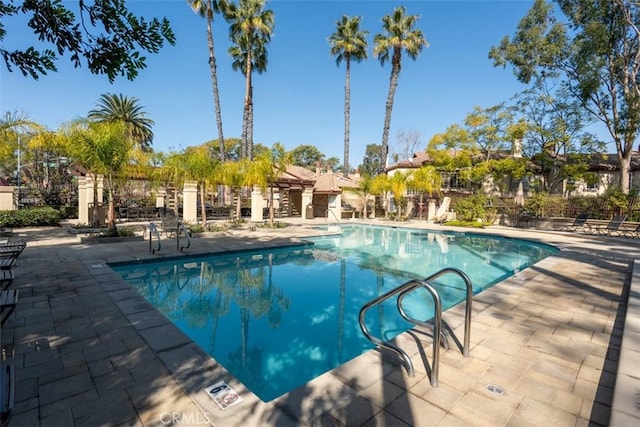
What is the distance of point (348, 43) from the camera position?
95.1 ft

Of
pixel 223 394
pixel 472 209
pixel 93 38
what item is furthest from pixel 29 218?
pixel 472 209

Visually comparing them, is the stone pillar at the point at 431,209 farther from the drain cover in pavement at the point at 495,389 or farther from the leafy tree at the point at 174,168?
the drain cover in pavement at the point at 495,389

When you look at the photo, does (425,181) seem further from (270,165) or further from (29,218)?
(29,218)

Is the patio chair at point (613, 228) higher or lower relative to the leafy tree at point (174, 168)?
lower

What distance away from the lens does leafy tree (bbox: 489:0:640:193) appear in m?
20.0

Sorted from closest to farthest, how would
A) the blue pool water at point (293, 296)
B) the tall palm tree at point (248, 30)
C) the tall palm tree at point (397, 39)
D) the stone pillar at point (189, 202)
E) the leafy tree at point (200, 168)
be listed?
the blue pool water at point (293, 296)
the leafy tree at point (200, 168)
the stone pillar at point (189, 202)
the tall palm tree at point (248, 30)
the tall palm tree at point (397, 39)

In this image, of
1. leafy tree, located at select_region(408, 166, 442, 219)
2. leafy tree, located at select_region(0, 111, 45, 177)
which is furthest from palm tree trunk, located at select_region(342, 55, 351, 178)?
leafy tree, located at select_region(0, 111, 45, 177)

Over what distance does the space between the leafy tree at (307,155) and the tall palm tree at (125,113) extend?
31105mm

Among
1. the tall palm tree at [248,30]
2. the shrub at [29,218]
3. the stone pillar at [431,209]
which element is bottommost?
the shrub at [29,218]

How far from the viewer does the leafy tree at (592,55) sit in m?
20.0

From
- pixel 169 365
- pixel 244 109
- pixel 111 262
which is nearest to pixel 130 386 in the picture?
pixel 169 365

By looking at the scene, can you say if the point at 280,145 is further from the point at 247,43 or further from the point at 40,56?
the point at 40,56

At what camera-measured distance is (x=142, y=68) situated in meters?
2.73

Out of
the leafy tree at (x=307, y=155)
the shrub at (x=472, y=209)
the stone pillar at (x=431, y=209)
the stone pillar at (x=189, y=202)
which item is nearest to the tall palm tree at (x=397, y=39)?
the stone pillar at (x=431, y=209)
